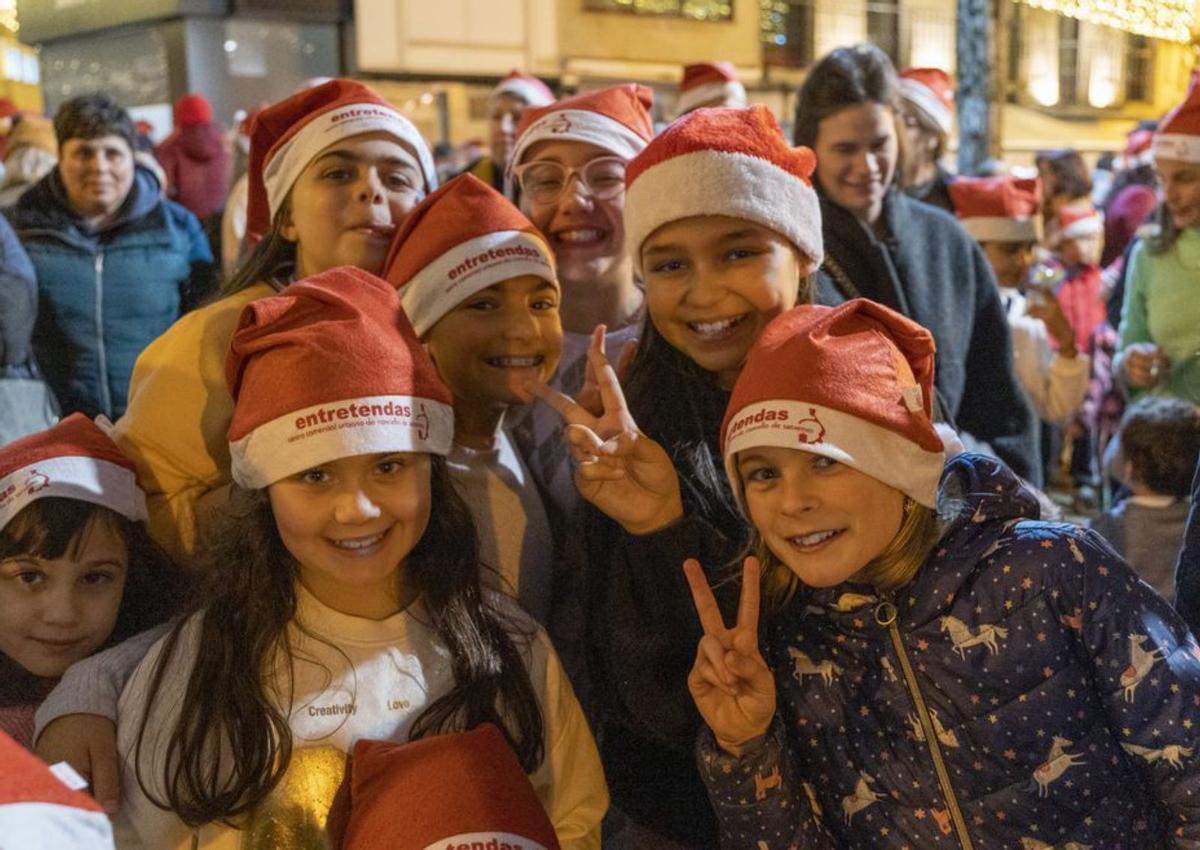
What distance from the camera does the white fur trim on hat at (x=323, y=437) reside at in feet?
→ 7.05

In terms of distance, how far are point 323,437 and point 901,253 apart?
6.29ft

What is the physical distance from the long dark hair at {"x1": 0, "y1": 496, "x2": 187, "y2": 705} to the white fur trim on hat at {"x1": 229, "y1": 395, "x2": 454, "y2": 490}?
43 centimetres

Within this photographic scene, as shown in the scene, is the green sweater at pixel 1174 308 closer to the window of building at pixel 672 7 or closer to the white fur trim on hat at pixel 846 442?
the white fur trim on hat at pixel 846 442

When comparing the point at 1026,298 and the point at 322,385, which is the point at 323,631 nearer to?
the point at 322,385

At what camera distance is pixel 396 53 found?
16.7m

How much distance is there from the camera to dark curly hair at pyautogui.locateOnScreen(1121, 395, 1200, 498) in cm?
430

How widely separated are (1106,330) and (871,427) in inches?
190

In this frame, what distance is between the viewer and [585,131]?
10.9 ft

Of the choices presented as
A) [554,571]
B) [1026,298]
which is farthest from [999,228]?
[554,571]

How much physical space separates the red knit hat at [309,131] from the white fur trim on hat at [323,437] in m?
1.04

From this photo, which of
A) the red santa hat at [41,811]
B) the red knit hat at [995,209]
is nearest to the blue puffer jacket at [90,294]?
the red knit hat at [995,209]

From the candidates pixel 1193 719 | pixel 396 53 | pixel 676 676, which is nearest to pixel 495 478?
pixel 676 676

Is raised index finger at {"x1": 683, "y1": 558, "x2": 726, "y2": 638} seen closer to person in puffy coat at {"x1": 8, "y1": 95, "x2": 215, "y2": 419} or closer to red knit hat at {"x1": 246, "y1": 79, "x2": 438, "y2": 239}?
red knit hat at {"x1": 246, "y1": 79, "x2": 438, "y2": 239}

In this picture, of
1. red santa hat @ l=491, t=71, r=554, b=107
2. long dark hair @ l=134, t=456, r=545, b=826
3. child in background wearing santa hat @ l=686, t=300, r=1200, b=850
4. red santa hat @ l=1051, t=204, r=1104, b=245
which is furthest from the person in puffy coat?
red santa hat @ l=1051, t=204, r=1104, b=245
